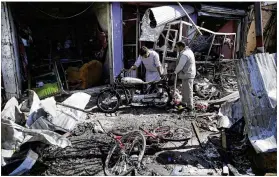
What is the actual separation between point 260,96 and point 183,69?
3.16 metres

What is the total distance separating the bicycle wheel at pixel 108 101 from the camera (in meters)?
8.09

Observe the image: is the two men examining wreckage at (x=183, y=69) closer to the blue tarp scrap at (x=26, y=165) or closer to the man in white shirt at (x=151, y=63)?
the man in white shirt at (x=151, y=63)

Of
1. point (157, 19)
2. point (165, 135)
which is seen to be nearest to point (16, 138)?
point (165, 135)

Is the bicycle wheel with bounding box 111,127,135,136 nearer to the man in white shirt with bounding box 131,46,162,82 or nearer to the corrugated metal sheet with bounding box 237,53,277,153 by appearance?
the man in white shirt with bounding box 131,46,162,82

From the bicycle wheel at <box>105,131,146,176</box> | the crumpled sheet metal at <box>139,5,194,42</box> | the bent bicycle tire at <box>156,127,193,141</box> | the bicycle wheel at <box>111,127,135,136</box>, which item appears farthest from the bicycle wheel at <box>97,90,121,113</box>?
the crumpled sheet metal at <box>139,5,194,42</box>

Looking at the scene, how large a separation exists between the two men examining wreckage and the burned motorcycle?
43cm

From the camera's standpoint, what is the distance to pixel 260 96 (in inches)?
197

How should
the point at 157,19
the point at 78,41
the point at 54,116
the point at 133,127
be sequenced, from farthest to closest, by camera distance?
the point at 78,41
the point at 157,19
the point at 133,127
the point at 54,116

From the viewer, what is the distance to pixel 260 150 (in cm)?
450

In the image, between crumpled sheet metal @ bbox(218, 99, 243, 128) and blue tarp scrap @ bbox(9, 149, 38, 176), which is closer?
blue tarp scrap @ bbox(9, 149, 38, 176)

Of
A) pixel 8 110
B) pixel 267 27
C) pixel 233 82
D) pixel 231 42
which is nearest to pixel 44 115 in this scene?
pixel 8 110

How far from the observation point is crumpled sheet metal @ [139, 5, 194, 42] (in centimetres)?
1001

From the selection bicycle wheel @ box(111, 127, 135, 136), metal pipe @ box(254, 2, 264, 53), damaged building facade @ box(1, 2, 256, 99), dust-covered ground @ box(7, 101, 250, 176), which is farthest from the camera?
damaged building facade @ box(1, 2, 256, 99)

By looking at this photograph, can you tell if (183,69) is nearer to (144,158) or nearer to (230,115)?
(230,115)
